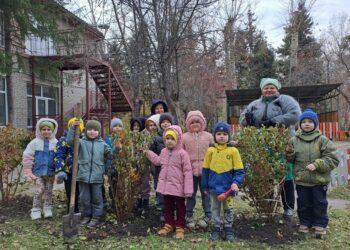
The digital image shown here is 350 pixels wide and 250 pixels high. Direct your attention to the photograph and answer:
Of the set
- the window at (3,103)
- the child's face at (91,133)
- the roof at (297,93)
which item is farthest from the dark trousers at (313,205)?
the roof at (297,93)

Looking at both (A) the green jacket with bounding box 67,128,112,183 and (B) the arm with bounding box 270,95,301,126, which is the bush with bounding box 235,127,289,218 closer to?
(B) the arm with bounding box 270,95,301,126

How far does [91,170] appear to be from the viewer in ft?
16.2

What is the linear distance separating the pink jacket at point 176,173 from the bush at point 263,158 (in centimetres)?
75

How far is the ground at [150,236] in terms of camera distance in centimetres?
429

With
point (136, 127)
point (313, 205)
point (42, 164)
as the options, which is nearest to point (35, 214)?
point (42, 164)

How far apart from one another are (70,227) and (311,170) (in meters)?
2.91

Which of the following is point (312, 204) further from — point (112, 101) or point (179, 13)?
point (112, 101)

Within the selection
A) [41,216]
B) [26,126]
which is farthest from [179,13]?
[26,126]

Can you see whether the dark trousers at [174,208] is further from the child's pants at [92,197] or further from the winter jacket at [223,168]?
the child's pants at [92,197]

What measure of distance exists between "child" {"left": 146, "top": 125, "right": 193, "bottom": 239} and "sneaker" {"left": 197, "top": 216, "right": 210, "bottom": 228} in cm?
30

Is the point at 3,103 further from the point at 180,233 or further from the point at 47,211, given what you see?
the point at 180,233

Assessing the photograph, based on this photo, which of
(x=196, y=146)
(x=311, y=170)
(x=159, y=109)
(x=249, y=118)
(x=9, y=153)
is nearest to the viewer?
(x=311, y=170)

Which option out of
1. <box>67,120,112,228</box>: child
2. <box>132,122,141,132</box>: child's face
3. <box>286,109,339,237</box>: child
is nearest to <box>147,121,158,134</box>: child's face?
<box>132,122,141,132</box>: child's face

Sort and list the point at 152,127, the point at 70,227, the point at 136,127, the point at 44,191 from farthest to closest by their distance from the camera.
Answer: the point at 136,127, the point at 152,127, the point at 44,191, the point at 70,227
